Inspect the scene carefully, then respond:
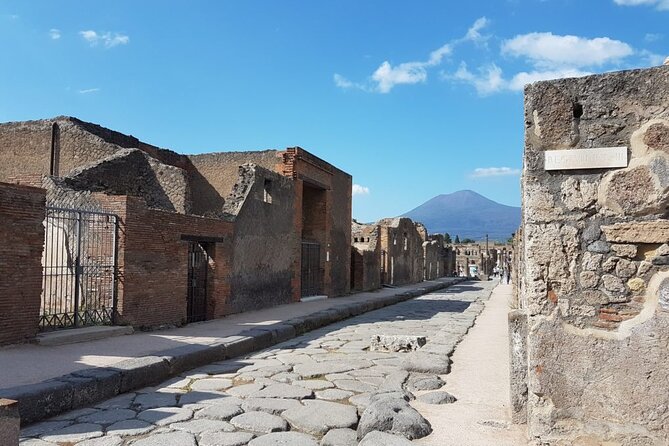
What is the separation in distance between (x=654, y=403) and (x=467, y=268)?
159 feet

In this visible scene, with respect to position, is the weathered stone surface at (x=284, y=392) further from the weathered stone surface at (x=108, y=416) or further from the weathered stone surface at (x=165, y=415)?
the weathered stone surface at (x=108, y=416)

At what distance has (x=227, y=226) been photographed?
37.1 feet

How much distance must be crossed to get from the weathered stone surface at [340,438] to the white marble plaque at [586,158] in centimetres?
234

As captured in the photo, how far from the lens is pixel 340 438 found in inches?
152

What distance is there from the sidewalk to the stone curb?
9.63 feet

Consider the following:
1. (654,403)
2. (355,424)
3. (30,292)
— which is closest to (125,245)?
(30,292)

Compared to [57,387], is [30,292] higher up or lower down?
higher up

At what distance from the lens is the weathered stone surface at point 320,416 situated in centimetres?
416

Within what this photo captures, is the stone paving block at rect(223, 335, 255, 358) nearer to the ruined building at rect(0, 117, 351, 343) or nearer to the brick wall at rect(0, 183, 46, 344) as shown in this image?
the ruined building at rect(0, 117, 351, 343)

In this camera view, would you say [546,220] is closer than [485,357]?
Yes

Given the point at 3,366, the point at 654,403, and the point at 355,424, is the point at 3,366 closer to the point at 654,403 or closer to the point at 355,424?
the point at 355,424

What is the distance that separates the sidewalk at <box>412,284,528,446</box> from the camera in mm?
3518

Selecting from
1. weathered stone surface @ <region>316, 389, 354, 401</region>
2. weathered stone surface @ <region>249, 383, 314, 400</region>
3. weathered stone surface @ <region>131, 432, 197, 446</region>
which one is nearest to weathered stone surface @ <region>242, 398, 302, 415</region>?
weathered stone surface @ <region>249, 383, 314, 400</region>

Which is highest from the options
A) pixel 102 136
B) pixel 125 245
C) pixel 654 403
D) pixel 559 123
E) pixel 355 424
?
pixel 102 136
